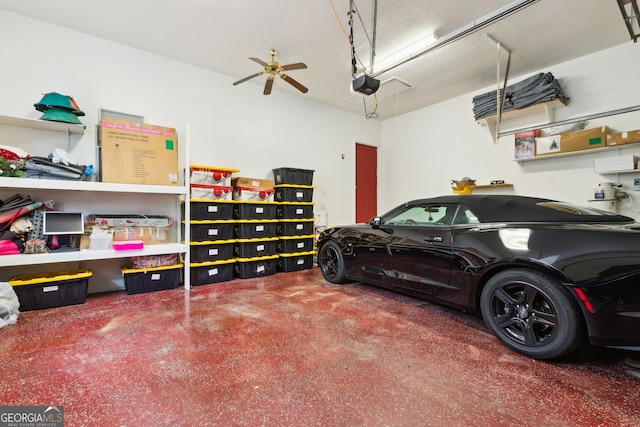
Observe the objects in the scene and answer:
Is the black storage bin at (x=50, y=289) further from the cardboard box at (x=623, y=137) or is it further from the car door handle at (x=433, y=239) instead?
the cardboard box at (x=623, y=137)

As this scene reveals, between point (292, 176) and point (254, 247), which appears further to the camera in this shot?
point (292, 176)

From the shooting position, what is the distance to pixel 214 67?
3.98 metres

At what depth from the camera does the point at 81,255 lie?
2.72m

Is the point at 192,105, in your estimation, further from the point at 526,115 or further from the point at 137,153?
the point at 526,115

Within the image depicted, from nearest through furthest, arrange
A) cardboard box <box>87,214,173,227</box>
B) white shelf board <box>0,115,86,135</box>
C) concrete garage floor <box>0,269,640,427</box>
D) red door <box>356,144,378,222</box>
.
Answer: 1. concrete garage floor <box>0,269,640,427</box>
2. white shelf board <box>0,115,86,135</box>
3. cardboard box <box>87,214,173,227</box>
4. red door <box>356,144,378,222</box>

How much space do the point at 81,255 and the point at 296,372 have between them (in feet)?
8.43

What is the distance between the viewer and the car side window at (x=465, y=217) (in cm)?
229

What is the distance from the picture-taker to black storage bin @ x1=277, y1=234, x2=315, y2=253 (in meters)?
4.27

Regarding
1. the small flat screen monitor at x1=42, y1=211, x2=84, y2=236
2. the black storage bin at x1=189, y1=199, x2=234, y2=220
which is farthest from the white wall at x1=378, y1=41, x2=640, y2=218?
the small flat screen monitor at x1=42, y1=211, x2=84, y2=236

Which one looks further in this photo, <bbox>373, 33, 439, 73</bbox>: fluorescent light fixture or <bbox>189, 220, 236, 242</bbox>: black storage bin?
<bbox>189, 220, 236, 242</bbox>: black storage bin

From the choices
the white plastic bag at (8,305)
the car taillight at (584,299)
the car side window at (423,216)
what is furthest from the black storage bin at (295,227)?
the car taillight at (584,299)

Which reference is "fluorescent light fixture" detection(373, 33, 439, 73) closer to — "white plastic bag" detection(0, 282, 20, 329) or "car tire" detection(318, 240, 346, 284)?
"car tire" detection(318, 240, 346, 284)

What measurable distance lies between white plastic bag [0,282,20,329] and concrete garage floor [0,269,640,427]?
89mm

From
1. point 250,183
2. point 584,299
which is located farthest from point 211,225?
point 584,299
